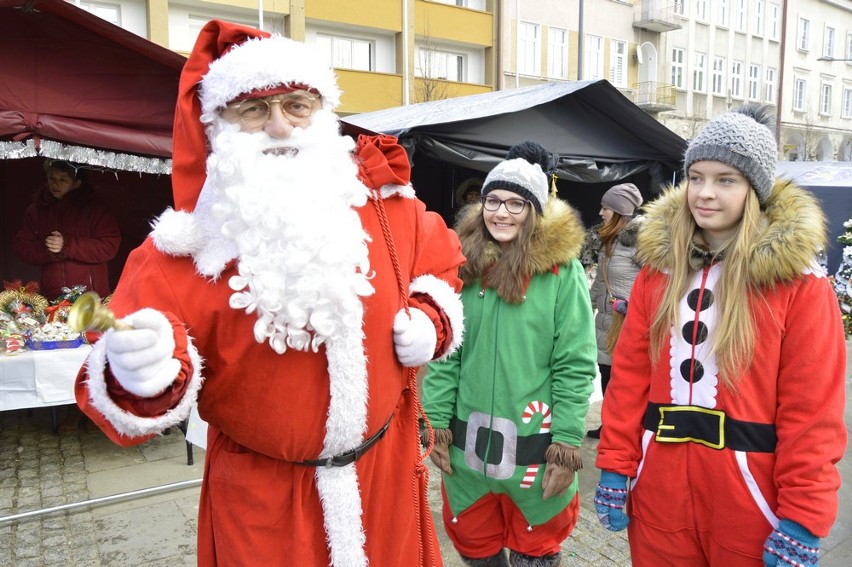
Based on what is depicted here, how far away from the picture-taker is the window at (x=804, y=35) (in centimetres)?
3122

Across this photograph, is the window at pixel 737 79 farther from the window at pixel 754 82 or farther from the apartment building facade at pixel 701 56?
the window at pixel 754 82

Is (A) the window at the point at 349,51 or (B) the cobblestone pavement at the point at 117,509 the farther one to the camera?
(A) the window at the point at 349,51

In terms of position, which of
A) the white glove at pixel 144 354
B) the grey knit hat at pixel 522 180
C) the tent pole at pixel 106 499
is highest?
the grey knit hat at pixel 522 180

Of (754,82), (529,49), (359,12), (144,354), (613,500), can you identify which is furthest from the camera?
(754,82)

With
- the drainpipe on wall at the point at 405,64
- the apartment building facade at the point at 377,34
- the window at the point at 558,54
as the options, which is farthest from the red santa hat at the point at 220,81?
the window at the point at 558,54

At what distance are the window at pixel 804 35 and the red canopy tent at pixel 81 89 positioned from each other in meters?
35.4

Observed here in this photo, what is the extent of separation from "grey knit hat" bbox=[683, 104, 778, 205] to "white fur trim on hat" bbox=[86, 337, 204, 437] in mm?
1499

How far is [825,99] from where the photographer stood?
32.8 meters

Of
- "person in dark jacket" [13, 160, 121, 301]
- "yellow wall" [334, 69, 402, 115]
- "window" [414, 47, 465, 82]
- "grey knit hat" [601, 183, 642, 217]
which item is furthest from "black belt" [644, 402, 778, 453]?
"window" [414, 47, 465, 82]

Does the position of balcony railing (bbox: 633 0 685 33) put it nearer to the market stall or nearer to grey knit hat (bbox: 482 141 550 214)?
the market stall

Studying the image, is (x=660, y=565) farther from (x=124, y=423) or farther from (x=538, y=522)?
(x=124, y=423)

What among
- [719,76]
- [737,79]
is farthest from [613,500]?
[737,79]

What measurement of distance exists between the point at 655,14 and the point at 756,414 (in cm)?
2680

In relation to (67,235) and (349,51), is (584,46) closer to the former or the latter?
(349,51)
